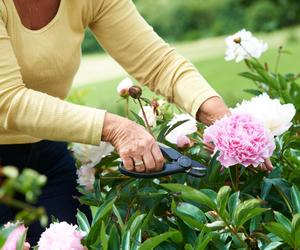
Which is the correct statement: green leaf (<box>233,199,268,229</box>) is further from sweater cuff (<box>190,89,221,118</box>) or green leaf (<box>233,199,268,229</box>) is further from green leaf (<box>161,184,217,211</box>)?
sweater cuff (<box>190,89,221,118</box>)

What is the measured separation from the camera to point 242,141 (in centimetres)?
199

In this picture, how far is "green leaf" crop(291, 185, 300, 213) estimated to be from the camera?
6.48 feet

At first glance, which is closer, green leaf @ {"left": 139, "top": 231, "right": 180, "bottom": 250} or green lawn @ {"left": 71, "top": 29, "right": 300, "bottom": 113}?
green leaf @ {"left": 139, "top": 231, "right": 180, "bottom": 250}

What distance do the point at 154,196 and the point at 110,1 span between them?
671mm

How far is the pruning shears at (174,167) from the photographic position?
1999mm

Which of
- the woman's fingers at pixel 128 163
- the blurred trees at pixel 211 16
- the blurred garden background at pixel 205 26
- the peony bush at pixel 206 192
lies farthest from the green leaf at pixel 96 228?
the blurred trees at pixel 211 16

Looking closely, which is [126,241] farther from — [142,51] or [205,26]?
[205,26]

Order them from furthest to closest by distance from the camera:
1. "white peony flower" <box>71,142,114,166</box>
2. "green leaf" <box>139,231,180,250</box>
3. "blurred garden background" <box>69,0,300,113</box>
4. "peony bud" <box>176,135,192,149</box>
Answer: "blurred garden background" <box>69,0,300,113</box> < "white peony flower" <box>71,142,114,166</box> < "peony bud" <box>176,135,192,149</box> < "green leaf" <box>139,231,180,250</box>

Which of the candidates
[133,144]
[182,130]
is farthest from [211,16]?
[133,144]

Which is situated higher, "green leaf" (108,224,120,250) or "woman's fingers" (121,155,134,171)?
"woman's fingers" (121,155,134,171)

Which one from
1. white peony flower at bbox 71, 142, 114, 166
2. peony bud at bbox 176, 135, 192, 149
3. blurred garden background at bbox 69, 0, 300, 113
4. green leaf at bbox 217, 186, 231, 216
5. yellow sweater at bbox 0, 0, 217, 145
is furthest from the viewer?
blurred garden background at bbox 69, 0, 300, 113

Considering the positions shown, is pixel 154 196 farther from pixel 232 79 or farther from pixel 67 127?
pixel 232 79

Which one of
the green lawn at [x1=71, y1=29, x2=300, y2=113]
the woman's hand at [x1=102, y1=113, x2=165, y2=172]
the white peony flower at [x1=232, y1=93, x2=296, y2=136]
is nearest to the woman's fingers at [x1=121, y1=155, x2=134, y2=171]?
the woman's hand at [x1=102, y1=113, x2=165, y2=172]

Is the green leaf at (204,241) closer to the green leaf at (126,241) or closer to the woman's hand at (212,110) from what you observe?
the green leaf at (126,241)
